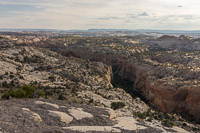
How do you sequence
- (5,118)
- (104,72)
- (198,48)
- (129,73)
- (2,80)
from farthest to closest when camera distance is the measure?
(198,48)
(129,73)
(104,72)
(2,80)
(5,118)

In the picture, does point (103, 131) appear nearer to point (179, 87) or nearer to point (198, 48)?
point (179, 87)

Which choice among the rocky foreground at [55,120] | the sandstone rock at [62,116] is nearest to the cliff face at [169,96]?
the rocky foreground at [55,120]

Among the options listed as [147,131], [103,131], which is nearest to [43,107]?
[103,131]

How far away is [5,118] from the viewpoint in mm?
10555

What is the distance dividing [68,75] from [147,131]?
23266 millimetres

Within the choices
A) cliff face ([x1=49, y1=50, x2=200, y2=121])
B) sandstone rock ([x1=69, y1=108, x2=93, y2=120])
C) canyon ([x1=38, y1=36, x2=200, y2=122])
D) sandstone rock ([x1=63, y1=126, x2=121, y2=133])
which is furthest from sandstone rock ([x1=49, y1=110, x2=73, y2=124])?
cliff face ([x1=49, y1=50, x2=200, y2=121])

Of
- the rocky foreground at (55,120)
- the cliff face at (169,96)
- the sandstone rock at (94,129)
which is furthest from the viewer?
the cliff face at (169,96)

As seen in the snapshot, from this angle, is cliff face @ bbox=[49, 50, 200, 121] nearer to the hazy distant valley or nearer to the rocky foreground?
the hazy distant valley

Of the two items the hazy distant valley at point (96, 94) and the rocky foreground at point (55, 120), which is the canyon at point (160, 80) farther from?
the rocky foreground at point (55, 120)

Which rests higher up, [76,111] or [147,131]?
[76,111]

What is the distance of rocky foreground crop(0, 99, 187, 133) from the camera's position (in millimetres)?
10141

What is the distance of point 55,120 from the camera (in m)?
11.8

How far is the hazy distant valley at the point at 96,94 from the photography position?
40.2 feet

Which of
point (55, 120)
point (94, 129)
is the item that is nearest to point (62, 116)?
point (55, 120)
